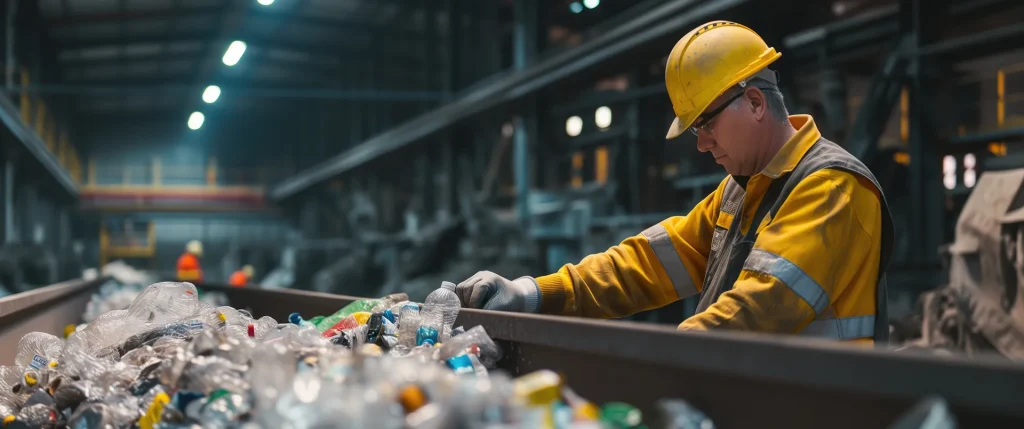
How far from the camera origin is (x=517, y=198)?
34.5 ft

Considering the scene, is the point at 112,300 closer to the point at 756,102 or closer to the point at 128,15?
the point at 756,102

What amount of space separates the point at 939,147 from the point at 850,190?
4.58 meters

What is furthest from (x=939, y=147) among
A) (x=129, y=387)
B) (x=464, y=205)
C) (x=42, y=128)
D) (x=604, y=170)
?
(x=42, y=128)

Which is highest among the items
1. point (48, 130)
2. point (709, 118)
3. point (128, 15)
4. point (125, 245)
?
point (128, 15)

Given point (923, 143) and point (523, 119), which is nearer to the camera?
point (923, 143)

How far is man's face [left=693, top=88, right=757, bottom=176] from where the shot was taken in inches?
98.0

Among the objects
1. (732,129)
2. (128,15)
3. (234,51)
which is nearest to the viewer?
(732,129)

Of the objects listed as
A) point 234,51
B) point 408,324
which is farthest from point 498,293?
point 234,51

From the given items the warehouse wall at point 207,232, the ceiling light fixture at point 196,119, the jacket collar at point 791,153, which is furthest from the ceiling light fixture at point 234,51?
the jacket collar at point 791,153

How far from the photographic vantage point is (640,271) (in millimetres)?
2861

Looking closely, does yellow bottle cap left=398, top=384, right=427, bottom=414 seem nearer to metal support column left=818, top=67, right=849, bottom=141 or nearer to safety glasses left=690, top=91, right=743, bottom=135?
safety glasses left=690, top=91, right=743, bottom=135

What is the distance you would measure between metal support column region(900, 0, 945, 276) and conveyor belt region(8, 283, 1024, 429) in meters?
4.63

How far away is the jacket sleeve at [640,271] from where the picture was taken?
2863 millimetres

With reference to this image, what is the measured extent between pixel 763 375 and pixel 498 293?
134 centimetres
